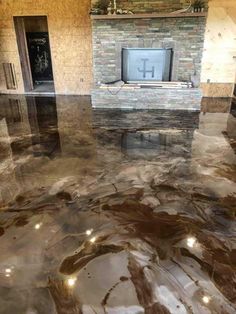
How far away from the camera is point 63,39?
658cm

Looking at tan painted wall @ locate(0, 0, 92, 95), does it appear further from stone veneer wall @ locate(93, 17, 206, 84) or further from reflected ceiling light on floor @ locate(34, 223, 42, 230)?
reflected ceiling light on floor @ locate(34, 223, 42, 230)

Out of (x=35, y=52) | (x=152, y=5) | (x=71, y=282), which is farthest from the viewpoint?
(x=35, y=52)

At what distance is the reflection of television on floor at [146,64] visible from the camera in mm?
5953

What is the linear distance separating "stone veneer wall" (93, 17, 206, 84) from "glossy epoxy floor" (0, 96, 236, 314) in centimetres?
199

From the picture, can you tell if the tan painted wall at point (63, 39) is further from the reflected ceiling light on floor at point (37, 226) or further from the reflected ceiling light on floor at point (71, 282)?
the reflected ceiling light on floor at point (71, 282)

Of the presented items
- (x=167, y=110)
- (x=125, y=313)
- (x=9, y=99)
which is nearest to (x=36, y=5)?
(x=9, y=99)

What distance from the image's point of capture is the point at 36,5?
20.7 feet

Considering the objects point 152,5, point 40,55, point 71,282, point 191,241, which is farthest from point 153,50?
point 71,282

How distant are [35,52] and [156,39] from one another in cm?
412

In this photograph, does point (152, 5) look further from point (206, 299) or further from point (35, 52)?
point (206, 299)

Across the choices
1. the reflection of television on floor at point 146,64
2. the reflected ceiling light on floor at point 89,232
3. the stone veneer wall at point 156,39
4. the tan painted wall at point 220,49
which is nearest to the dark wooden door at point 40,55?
the stone veneer wall at point 156,39

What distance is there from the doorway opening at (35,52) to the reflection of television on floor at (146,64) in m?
2.37

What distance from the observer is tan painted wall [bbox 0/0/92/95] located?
20.7 ft

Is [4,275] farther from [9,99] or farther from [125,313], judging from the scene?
[9,99]
